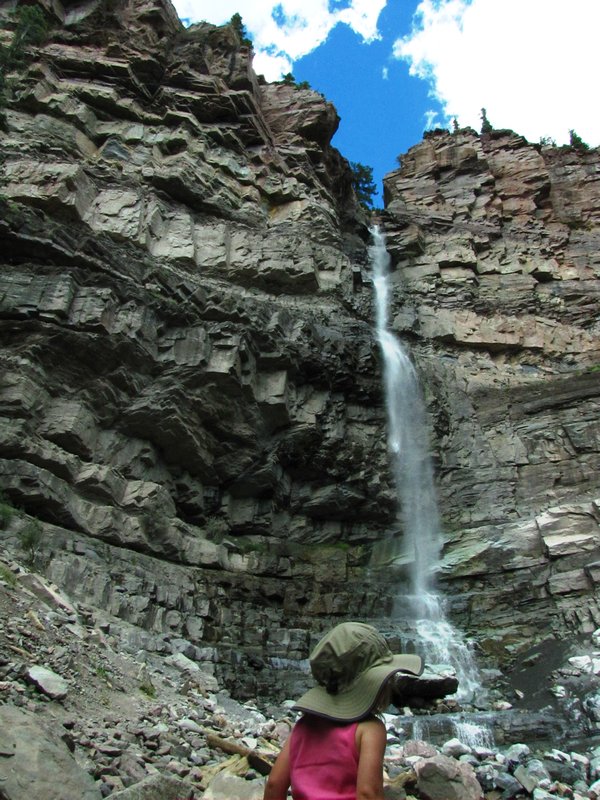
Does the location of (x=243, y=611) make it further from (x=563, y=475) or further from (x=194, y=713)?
(x=563, y=475)

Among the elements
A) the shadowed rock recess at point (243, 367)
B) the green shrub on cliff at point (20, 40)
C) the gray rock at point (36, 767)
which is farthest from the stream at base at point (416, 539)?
the green shrub on cliff at point (20, 40)

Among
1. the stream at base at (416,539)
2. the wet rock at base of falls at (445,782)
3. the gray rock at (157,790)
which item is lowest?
the gray rock at (157,790)

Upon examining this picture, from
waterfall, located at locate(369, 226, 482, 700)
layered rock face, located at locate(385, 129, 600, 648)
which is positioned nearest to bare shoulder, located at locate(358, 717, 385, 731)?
waterfall, located at locate(369, 226, 482, 700)

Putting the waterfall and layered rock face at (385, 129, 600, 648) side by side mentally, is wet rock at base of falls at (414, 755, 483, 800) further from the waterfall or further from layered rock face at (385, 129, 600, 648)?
layered rock face at (385, 129, 600, 648)

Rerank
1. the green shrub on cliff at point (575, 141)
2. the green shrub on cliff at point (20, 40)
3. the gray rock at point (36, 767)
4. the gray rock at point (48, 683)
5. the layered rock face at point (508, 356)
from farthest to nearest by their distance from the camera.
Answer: the green shrub on cliff at point (575, 141) < the green shrub on cliff at point (20, 40) < the layered rock face at point (508, 356) < the gray rock at point (48, 683) < the gray rock at point (36, 767)

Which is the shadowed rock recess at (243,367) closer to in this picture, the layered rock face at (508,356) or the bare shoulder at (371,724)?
the layered rock face at (508,356)

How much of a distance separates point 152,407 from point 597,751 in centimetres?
1208

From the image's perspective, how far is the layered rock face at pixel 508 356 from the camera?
1681cm

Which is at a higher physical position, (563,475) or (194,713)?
(563,475)

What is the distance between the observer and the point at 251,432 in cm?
1861

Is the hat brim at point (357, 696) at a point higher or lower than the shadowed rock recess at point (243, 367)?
lower

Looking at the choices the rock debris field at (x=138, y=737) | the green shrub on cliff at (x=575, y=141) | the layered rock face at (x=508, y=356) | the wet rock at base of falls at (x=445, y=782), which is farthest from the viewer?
the green shrub on cliff at (x=575, y=141)

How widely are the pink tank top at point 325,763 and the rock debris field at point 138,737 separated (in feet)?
6.39

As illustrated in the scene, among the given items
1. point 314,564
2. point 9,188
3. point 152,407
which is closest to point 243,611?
point 314,564
